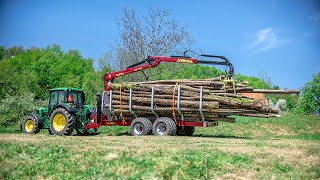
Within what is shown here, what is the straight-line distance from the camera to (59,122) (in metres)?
17.2

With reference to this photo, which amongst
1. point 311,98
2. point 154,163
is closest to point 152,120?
point 154,163

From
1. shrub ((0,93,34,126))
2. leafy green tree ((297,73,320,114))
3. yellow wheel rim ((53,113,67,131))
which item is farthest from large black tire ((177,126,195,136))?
leafy green tree ((297,73,320,114))

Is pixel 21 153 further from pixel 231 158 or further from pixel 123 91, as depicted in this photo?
pixel 123 91

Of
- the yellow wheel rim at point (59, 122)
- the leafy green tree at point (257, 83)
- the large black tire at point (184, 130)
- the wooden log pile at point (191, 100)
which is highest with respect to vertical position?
the leafy green tree at point (257, 83)

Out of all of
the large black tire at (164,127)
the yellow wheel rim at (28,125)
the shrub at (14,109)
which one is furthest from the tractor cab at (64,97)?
the shrub at (14,109)

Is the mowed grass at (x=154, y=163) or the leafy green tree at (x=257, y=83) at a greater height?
the leafy green tree at (x=257, y=83)

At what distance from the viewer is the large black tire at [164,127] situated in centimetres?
1552

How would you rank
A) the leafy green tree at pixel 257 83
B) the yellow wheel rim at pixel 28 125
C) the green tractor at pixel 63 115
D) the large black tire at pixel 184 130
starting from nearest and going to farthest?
1. the green tractor at pixel 63 115
2. the large black tire at pixel 184 130
3. the yellow wheel rim at pixel 28 125
4. the leafy green tree at pixel 257 83

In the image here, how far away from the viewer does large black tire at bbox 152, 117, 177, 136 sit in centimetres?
1552

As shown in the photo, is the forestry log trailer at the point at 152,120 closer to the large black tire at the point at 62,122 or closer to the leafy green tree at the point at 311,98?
the large black tire at the point at 62,122

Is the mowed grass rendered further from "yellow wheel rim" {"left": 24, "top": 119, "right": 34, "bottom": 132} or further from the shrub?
the shrub

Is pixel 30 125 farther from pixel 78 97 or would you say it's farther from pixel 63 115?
pixel 78 97

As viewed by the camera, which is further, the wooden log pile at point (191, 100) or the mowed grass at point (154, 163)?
the wooden log pile at point (191, 100)

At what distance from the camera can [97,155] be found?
8609mm
